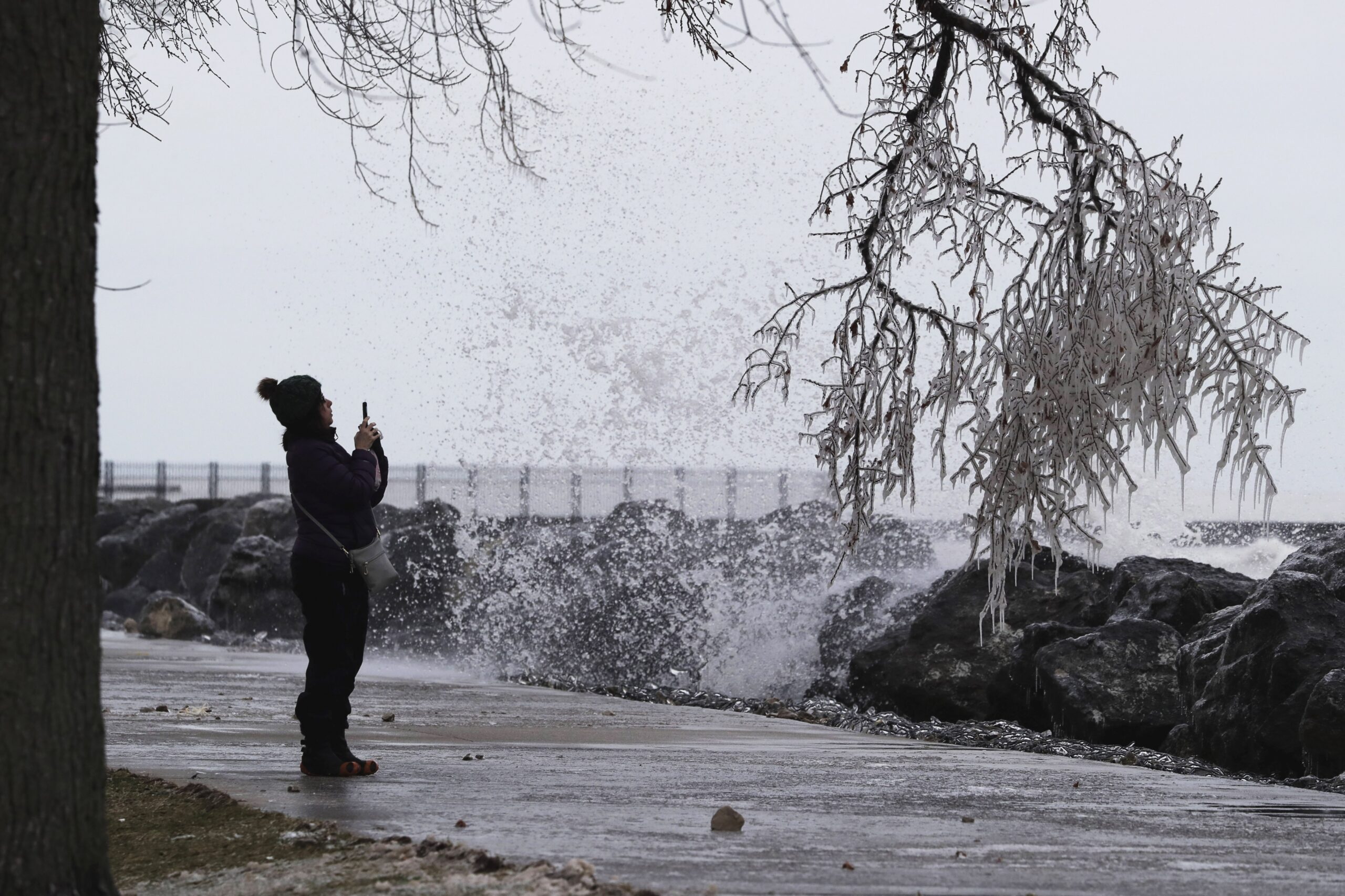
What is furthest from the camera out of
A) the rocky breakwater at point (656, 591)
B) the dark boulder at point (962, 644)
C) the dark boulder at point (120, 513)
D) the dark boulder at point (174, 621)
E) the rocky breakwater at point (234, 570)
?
the dark boulder at point (120, 513)

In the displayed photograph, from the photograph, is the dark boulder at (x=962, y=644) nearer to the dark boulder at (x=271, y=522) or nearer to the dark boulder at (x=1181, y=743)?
the dark boulder at (x=1181, y=743)

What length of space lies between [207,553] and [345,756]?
22.8 metres

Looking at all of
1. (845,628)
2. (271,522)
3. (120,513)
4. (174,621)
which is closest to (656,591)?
(845,628)

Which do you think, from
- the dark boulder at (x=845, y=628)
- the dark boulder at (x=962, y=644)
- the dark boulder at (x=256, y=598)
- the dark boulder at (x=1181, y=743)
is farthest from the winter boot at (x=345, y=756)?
the dark boulder at (x=256, y=598)

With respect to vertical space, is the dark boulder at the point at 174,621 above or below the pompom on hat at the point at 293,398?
below

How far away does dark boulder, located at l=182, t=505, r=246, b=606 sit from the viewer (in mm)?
27500

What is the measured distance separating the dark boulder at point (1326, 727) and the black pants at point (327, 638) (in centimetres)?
484

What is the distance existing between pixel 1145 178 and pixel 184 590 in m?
23.5

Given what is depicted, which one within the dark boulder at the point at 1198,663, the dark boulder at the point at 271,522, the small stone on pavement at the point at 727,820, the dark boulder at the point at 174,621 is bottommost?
the dark boulder at the point at 174,621

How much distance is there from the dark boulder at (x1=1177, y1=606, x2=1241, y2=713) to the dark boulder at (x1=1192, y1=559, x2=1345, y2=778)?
18cm

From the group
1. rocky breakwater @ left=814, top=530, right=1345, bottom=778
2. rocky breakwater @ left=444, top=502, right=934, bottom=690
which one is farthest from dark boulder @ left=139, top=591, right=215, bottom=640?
rocky breakwater @ left=814, top=530, right=1345, bottom=778

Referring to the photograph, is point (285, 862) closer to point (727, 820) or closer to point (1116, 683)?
point (727, 820)

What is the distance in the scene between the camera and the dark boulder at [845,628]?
A: 44.6 feet

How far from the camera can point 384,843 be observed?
487cm
